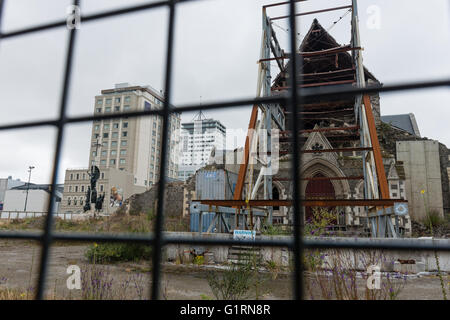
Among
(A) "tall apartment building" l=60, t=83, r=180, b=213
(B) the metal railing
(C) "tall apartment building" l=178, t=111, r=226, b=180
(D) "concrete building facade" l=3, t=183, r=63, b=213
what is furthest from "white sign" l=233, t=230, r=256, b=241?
Answer: (D) "concrete building facade" l=3, t=183, r=63, b=213

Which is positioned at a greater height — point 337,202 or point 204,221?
point 337,202

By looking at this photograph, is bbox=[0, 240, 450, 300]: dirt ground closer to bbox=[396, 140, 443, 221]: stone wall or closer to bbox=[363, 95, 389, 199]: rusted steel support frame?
bbox=[363, 95, 389, 199]: rusted steel support frame

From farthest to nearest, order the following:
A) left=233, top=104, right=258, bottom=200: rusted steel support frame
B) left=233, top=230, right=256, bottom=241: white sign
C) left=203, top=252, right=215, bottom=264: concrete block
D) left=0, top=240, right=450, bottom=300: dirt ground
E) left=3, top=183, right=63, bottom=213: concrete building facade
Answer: left=3, top=183, right=63, bottom=213: concrete building facade, left=203, top=252, right=215, bottom=264: concrete block, left=233, top=104, right=258, bottom=200: rusted steel support frame, left=233, top=230, right=256, bottom=241: white sign, left=0, top=240, right=450, bottom=300: dirt ground

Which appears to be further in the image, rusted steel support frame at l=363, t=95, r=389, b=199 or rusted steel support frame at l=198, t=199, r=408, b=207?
rusted steel support frame at l=363, t=95, r=389, b=199

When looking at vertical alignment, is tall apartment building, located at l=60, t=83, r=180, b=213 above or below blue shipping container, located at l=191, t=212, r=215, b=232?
above

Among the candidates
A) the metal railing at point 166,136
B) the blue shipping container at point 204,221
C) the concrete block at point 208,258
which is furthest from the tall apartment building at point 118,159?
the metal railing at point 166,136

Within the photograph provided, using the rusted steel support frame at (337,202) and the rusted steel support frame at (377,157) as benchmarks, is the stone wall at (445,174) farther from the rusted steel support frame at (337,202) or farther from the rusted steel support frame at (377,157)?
the rusted steel support frame at (337,202)

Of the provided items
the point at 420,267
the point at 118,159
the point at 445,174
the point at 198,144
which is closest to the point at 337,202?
the point at 420,267

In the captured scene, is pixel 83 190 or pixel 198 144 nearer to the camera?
pixel 83 190

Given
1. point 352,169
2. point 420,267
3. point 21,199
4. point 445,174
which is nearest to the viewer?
point 420,267

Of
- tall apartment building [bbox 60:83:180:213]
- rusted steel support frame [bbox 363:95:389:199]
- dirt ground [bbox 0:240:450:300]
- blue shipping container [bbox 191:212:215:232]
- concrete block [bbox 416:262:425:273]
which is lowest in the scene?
dirt ground [bbox 0:240:450:300]

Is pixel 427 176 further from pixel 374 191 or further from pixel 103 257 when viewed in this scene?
pixel 103 257

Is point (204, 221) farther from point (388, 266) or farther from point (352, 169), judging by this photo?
point (388, 266)
